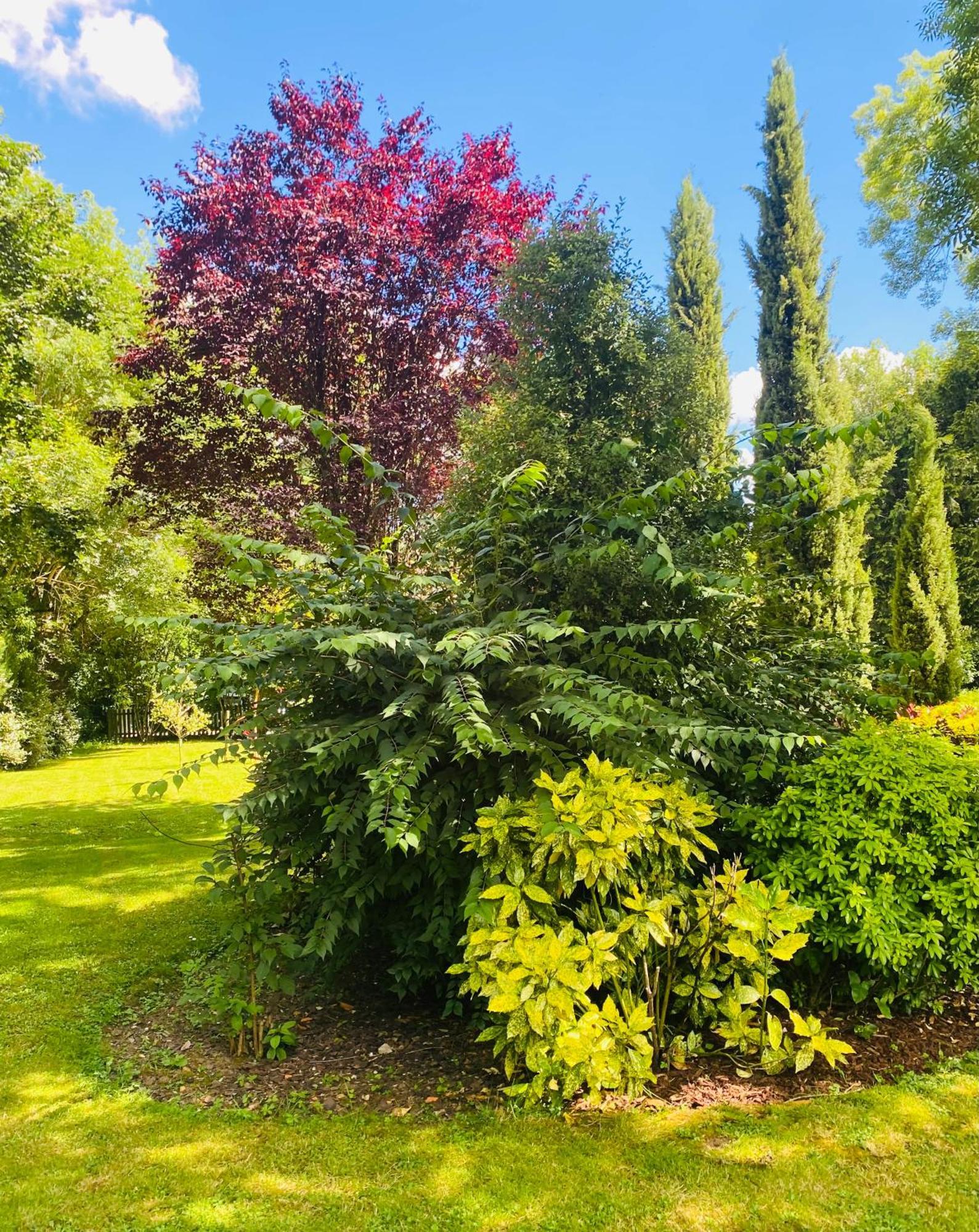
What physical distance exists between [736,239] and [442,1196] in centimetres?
1363

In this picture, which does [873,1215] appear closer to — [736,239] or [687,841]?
[687,841]

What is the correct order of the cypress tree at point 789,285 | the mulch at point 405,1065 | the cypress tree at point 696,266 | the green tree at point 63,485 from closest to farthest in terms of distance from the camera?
the mulch at point 405,1065, the green tree at point 63,485, the cypress tree at point 789,285, the cypress tree at point 696,266

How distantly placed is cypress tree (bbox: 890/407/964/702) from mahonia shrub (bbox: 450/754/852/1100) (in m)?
8.56

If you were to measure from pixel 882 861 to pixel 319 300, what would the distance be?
5784 mm

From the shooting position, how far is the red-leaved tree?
240 inches

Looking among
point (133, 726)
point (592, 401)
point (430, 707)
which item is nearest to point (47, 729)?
point (133, 726)

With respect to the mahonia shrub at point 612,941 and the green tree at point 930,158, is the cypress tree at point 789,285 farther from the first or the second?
the mahonia shrub at point 612,941

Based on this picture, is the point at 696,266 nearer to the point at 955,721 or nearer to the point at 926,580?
the point at 926,580

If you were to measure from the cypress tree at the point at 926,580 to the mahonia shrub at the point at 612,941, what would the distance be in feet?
28.1

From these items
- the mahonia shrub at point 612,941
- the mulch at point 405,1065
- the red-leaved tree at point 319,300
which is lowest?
the mulch at point 405,1065

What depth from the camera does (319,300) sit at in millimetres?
6078

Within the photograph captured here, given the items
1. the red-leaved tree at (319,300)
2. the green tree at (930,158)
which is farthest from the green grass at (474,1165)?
the green tree at (930,158)

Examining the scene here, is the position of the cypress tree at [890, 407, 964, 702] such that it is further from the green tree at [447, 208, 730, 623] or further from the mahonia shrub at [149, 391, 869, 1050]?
the mahonia shrub at [149, 391, 869, 1050]

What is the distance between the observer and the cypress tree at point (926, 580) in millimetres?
9898
